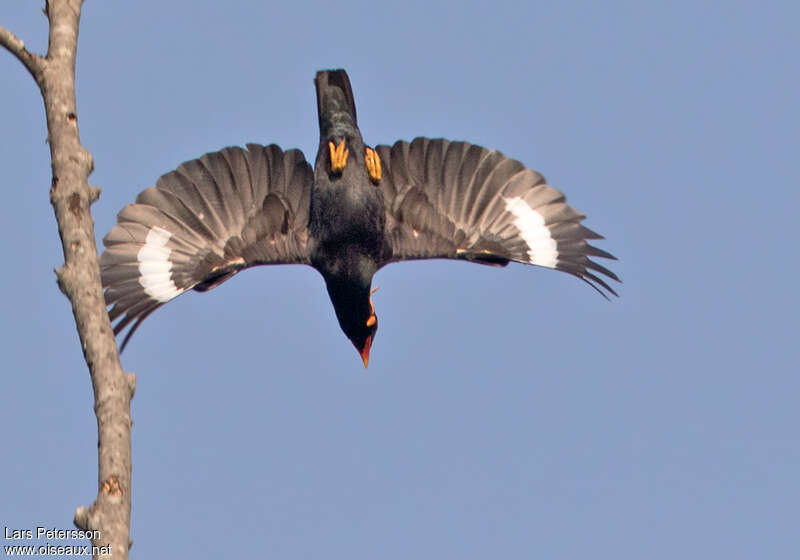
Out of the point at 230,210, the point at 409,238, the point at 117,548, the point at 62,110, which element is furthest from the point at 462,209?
the point at 117,548

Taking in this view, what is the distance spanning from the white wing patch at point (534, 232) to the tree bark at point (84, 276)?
19.0 ft

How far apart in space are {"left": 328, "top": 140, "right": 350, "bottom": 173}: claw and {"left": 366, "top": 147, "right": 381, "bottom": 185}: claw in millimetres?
208

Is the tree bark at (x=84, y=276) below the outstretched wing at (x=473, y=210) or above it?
below

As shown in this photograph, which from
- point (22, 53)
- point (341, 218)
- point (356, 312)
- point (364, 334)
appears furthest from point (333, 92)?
point (22, 53)

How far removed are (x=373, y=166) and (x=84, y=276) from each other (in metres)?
5.90

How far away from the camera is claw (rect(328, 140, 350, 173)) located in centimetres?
1033

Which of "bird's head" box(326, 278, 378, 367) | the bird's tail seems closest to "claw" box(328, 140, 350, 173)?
the bird's tail

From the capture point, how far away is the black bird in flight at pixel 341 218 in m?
10.3

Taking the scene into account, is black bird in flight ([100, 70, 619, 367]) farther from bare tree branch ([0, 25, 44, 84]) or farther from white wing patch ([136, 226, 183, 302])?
bare tree branch ([0, 25, 44, 84])

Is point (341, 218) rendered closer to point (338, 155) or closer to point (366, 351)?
point (338, 155)

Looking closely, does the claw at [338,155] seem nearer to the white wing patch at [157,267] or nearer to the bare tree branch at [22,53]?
the white wing patch at [157,267]

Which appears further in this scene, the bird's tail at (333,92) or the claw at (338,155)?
the bird's tail at (333,92)

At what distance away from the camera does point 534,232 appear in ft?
35.9

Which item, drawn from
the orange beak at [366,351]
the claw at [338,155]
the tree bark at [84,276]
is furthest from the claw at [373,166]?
the tree bark at [84,276]
